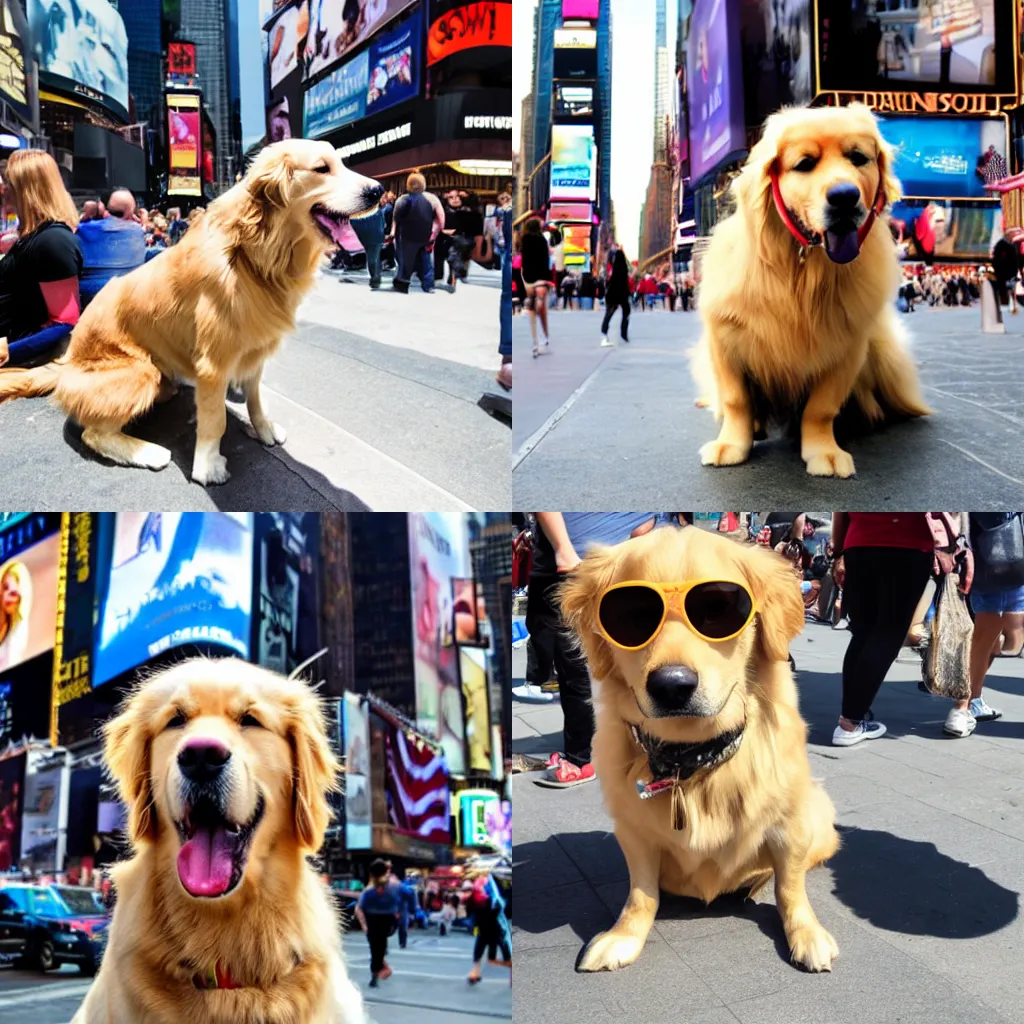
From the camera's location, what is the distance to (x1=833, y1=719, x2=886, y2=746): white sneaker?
2363mm

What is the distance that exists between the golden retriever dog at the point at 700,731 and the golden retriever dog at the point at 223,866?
27.1 inches

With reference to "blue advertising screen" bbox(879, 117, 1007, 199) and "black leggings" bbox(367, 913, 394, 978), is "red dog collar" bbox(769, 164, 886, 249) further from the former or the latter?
"black leggings" bbox(367, 913, 394, 978)

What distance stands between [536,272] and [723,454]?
768 mm

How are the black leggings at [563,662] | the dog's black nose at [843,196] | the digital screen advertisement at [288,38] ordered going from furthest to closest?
1. the digital screen advertisement at [288,38]
2. the black leggings at [563,662]
3. the dog's black nose at [843,196]

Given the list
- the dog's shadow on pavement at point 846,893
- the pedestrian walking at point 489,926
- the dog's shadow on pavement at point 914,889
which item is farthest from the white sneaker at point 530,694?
the dog's shadow on pavement at point 914,889

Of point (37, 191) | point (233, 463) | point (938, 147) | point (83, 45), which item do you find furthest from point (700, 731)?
point (83, 45)

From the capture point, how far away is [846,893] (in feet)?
7.22

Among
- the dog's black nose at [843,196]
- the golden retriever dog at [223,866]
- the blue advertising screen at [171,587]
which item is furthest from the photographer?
the blue advertising screen at [171,587]

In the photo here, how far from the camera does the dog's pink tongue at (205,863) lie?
5.81 feet

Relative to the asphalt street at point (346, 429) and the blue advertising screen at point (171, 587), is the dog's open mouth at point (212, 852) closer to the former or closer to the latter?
the blue advertising screen at point (171, 587)

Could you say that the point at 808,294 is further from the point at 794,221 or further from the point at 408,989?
the point at 408,989

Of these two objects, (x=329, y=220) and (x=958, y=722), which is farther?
(x=958, y=722)

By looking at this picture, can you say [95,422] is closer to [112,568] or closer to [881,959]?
[112,568]

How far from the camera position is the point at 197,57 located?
2.55 meters
